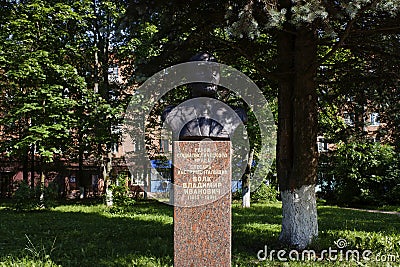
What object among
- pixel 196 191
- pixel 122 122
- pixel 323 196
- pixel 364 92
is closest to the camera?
pixel 196 191

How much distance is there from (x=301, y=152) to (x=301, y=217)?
1.12 meters

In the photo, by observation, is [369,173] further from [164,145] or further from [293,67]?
[293,67]

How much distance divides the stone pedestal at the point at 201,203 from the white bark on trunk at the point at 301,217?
232cm

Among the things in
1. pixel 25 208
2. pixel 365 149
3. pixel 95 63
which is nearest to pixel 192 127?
pixel 25 208

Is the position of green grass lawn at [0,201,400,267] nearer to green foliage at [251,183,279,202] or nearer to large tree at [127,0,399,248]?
large tree at [127,0,399,248]

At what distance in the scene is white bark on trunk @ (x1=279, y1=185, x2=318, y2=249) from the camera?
297 inches

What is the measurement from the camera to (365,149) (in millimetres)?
20625

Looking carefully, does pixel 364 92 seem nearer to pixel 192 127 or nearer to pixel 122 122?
pixel 192 127

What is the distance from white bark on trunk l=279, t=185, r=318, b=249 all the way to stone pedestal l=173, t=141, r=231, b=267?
7.61 ft

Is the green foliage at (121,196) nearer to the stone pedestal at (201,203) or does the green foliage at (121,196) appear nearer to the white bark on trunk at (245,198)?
the white bark on trunk at (245,198)

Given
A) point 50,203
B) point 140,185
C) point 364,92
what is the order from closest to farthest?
point 364,92 → point 50,203 → point 140,185

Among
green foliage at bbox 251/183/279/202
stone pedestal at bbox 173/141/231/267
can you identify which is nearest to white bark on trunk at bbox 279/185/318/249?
stone pedestal at bbox 173/141/231/267

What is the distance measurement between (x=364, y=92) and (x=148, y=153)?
538 inches

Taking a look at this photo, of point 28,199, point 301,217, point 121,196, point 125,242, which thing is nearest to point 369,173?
point 121,196
